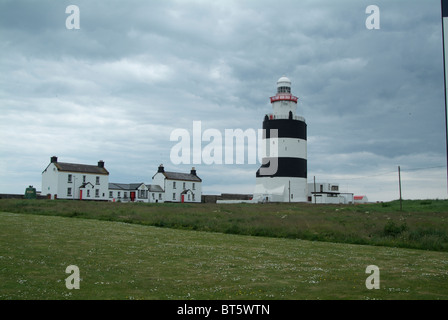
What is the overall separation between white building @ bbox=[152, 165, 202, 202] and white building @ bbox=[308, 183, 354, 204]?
28350mm

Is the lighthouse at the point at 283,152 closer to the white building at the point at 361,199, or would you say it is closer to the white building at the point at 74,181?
the white building at the point at 74,181

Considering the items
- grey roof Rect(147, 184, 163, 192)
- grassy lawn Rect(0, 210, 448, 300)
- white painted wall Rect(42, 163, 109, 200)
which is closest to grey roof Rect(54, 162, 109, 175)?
white painted wall Rect(42, 163, 109, 200)

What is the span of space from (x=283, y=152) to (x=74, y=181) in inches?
1492

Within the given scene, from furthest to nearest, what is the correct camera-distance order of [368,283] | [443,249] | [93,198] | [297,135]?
1. [93,198]
2. [297,135]
3. [443,249]
4. [368,283]

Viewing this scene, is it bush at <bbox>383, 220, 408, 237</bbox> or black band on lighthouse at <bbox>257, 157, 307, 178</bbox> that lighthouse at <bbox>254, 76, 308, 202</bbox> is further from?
bush at <bbox>383, 220, 408, 237</bbox>

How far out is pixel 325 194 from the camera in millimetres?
74438

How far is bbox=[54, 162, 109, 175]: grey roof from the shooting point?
242ft

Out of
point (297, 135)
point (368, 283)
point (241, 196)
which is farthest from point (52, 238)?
point (241, 196)

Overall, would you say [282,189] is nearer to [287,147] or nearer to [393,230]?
[287,147]

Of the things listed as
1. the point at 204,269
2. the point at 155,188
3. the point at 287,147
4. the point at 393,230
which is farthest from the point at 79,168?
the point at 204,269
